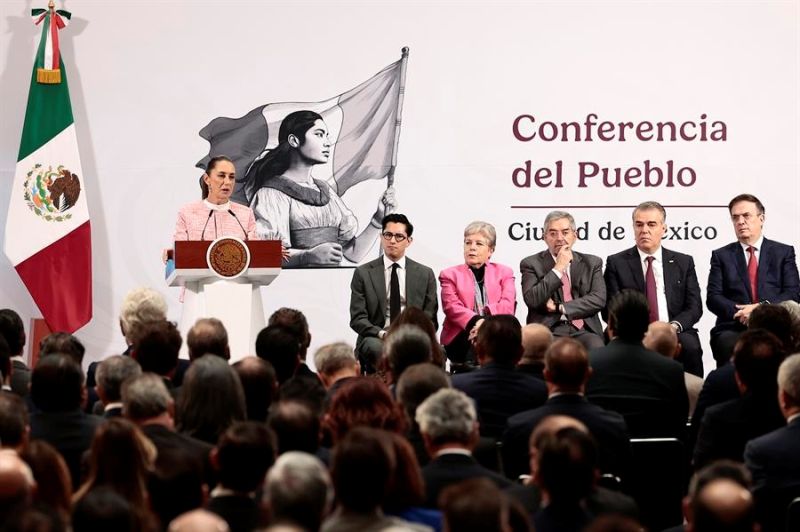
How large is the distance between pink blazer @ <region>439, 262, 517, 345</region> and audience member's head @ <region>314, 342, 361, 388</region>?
2568 mm

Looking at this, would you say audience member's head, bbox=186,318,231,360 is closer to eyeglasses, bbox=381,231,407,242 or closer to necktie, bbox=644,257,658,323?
eyeglasses, bbox=381,231,407,242

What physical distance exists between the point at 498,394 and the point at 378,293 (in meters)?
2.80

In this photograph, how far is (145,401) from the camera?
442 cm

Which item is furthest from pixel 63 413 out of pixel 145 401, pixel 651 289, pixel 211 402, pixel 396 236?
pixel 651 289

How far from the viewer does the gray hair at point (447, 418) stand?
13.5ft

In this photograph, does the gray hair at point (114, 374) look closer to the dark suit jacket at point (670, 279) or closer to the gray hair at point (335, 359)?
the gray hair at point (335, 359)

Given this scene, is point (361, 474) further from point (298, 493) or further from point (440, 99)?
point (440, 99)

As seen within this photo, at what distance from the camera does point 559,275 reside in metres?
8.18

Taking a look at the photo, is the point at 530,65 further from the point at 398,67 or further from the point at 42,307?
Answer: the point at 42,307

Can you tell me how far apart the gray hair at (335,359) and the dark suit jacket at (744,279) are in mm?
3361

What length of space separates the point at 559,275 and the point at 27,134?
3.73 meters

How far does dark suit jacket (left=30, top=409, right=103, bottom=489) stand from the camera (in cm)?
459

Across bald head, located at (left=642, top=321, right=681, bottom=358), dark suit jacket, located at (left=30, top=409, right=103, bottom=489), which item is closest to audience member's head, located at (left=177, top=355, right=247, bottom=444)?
dark suit jacket, located at (left=30, top=409, right=103, bottom=489)

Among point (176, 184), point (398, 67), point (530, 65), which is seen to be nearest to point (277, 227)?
point (176, 184)
